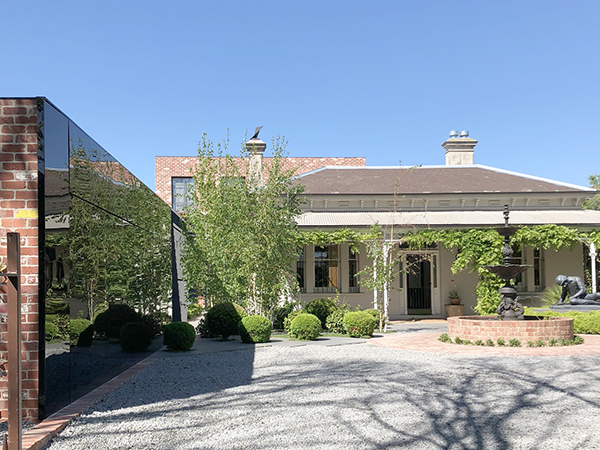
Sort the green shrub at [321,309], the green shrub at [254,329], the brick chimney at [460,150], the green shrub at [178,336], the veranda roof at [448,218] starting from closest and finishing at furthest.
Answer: the green shrub at [178,336] → the green shrub at [254,329] → the green shrub at [321,309] → the veranda roof at [448,218] → the brick chimney at [460,150]

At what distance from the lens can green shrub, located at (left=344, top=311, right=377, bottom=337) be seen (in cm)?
1327

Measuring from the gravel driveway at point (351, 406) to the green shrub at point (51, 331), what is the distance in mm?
901

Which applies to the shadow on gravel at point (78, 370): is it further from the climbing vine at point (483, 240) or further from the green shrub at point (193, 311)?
the green shrub at point (193, 311)

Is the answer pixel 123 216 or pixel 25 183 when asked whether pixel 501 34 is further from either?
pixel 25 183

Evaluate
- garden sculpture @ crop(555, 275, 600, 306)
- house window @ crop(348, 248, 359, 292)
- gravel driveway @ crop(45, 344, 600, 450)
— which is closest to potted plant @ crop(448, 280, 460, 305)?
house window @ crop(348, 248, 359, 292)

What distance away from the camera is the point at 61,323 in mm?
5590

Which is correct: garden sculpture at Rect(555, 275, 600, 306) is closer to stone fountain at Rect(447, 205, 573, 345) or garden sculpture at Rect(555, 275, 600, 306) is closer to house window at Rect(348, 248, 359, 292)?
stone fountain at Rect(447, 205, 573, 345)

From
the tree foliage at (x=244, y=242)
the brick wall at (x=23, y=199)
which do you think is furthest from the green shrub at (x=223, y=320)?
the brick wall at (x=23, y=199)

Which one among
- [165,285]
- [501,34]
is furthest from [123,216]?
[501,34]

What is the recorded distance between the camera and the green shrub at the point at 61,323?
17.9ft

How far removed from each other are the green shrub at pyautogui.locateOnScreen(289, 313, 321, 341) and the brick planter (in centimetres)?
329

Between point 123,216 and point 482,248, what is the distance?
41.8 feet

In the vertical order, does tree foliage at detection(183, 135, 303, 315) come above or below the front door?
above

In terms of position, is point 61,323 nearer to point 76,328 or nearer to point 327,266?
point 76,328
